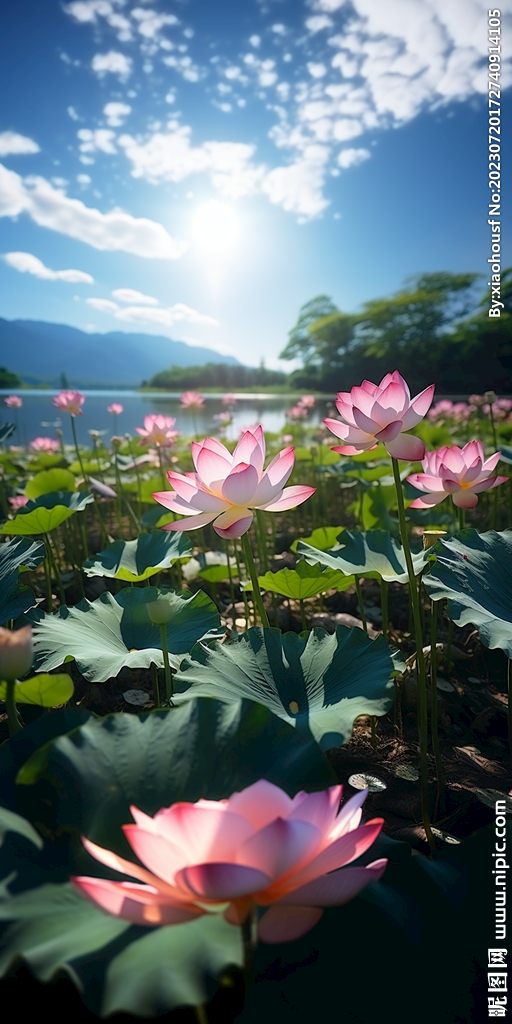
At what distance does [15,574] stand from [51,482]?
3.87ft

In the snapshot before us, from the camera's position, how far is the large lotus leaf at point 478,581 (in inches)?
34.7

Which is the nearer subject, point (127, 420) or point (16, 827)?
point (16, 827)

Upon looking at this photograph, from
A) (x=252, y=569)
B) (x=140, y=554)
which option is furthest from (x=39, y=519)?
(x=252, y=569)

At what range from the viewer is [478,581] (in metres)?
1.01

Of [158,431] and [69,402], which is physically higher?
[69,402]

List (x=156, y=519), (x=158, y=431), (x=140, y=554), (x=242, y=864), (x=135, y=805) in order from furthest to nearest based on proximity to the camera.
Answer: (x=158, y=431) → (x=156, y=519) → (x=140, y=554) → (x=135, y=805) → (x=242, y=864)

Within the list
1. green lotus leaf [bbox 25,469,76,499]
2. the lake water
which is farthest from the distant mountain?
green lotus leaf [bbox 25,469,76,499]

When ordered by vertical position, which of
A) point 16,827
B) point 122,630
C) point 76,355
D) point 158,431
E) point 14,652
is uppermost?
point 76,355

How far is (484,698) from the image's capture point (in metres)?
1.34

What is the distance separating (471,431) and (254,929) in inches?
200

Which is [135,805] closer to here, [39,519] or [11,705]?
[11,705]

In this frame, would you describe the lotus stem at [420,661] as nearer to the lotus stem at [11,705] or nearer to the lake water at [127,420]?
the lotus stem at [11,705]

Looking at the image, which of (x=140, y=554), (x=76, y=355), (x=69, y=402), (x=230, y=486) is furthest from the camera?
(x=76, y=355)

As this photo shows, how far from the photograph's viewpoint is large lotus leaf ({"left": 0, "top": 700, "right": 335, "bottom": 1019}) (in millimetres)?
340
